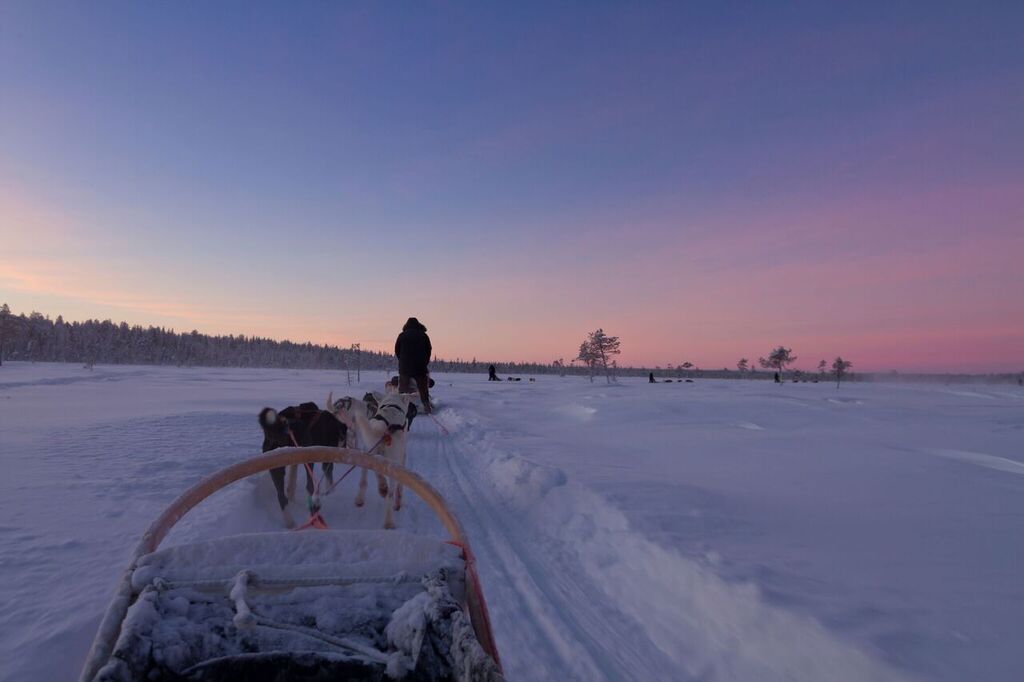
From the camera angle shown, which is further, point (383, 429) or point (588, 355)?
point (588, 355)

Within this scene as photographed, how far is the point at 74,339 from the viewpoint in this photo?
9025cm

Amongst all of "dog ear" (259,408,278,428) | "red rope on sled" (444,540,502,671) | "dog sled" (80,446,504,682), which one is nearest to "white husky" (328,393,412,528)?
"dog ear" (259,408,278,428)

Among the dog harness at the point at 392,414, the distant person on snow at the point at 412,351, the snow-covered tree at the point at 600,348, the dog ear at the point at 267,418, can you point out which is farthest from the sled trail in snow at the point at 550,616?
the snow-covered tree at the point at 600,348

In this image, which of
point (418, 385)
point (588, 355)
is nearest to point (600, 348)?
point (588, 355)

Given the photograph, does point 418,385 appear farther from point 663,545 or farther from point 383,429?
point 663,545

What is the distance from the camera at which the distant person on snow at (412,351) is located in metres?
12.0

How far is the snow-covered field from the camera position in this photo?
8.88 feet

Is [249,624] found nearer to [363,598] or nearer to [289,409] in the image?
[363,598]

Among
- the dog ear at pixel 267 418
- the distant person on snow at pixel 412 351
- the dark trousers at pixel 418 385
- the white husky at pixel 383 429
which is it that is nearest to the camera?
the dog ear at pixel 267 418

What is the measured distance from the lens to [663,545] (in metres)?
4.00

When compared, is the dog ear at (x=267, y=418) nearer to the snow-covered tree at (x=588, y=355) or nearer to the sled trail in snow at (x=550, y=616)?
the sled trail in snow at (x=550, y=616)

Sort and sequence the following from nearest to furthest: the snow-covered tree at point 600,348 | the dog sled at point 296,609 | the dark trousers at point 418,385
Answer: the dog sled at point 296,609
the dark trousers at point 418,385
the snow-covered tree at point 600,348

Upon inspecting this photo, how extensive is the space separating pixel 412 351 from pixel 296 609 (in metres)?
10.5

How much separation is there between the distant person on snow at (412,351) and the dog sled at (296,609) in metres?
9.98
